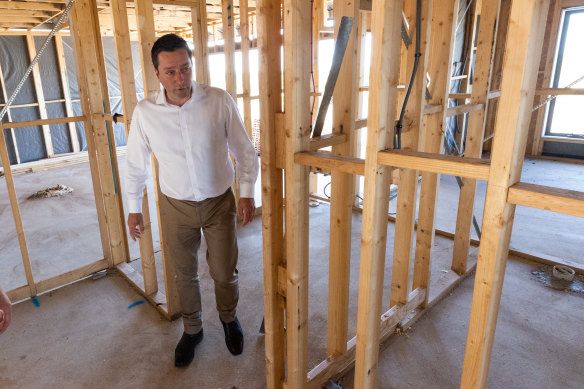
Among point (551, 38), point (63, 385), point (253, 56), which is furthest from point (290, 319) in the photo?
point (253, 56)

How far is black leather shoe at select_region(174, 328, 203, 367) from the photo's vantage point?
2.23m

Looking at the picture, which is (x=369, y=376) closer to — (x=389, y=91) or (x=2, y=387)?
(x=389, y=91)

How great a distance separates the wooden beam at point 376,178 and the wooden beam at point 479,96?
6.10ft

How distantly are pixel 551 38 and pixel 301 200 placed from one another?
7.25 m

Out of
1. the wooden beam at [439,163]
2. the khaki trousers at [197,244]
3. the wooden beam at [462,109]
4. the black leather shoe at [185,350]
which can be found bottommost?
the black leather shoe at [185,350]

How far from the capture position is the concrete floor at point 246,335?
2158 mm

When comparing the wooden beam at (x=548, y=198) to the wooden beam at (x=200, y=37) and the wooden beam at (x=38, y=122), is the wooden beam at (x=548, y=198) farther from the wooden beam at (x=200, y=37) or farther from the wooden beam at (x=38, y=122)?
the wooden beam at (x=38, y=122)

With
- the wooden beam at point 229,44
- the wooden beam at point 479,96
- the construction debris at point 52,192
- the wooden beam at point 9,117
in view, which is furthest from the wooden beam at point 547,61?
the wooden beam at point 9,117

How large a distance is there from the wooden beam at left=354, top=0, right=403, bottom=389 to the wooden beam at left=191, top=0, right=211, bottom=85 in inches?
68.5

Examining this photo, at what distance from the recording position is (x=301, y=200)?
4.92 feet

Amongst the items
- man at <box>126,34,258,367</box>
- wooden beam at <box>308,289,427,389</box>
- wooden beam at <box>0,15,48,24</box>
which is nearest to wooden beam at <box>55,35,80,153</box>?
wooden beam at <box>0,15,48,24</box>

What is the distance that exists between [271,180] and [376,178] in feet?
1.74

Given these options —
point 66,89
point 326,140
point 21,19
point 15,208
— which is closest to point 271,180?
point 326,140

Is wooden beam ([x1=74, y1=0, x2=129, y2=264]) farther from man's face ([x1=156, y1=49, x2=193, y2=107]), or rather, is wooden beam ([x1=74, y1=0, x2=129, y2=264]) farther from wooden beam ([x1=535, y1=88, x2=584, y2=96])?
wooden beam ([x1=535, y1=88, x2=584, y2=96])
